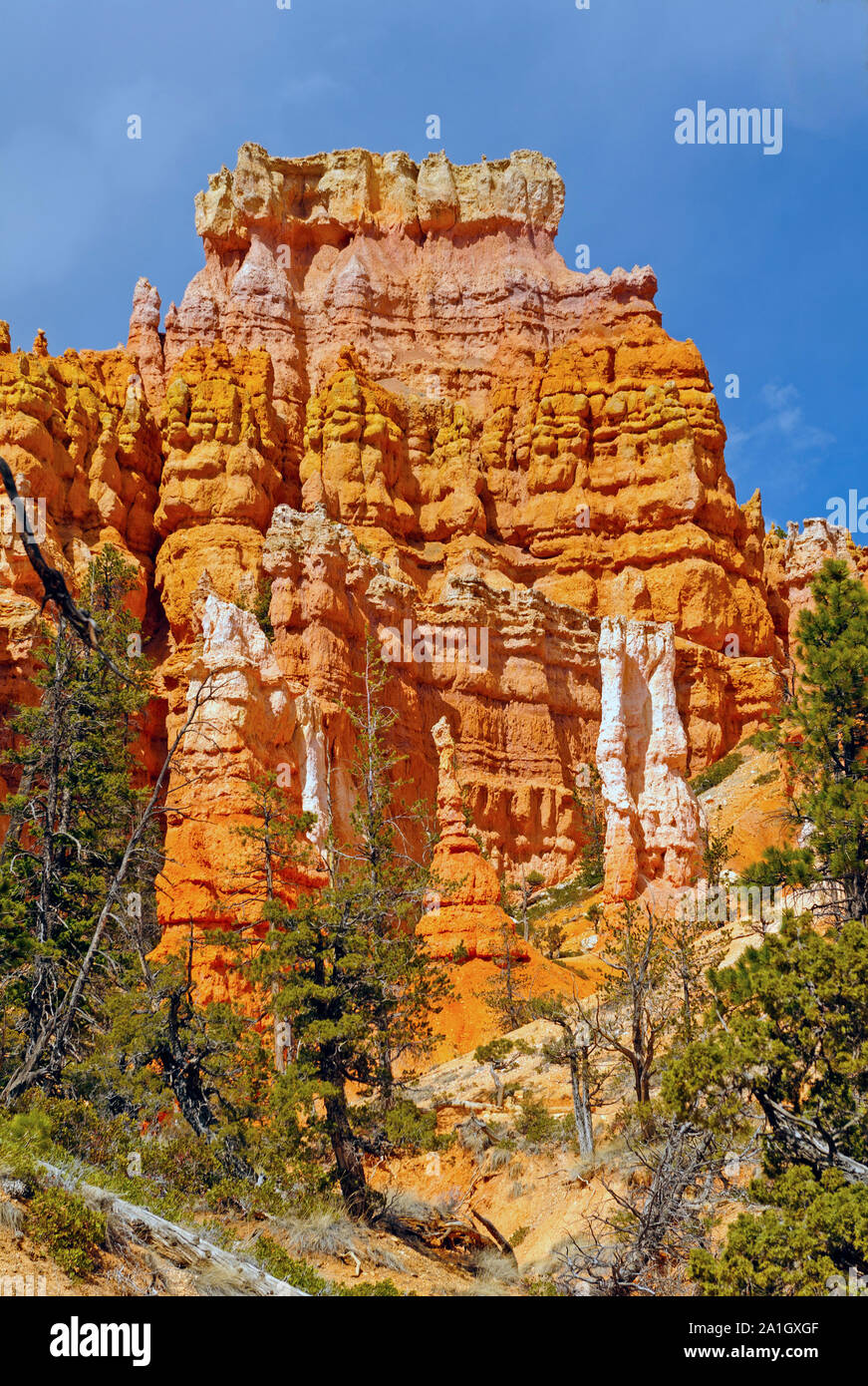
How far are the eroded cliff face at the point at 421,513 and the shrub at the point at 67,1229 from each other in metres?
24.4

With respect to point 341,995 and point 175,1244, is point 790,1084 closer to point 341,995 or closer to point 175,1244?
point 175,1244

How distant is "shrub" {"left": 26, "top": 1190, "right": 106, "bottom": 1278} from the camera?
388 inches

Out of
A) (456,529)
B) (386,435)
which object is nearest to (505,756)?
(456,529)

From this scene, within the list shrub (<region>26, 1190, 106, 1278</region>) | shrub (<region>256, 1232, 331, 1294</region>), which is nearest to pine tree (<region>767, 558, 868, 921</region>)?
shrub (<region>256, 1232, 331, 1294</region>)

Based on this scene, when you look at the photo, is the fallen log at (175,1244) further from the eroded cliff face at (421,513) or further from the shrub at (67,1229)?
the eroded cliff face at (421,513)

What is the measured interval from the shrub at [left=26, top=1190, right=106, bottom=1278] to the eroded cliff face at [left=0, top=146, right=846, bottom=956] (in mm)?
24413

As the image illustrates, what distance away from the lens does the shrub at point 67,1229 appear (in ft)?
32.3

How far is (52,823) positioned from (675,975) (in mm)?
15052

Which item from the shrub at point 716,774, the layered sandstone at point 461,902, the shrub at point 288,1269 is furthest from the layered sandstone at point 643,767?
the shrub at point 288,1269

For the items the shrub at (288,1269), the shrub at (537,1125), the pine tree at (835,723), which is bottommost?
the shrub at (537,1125)

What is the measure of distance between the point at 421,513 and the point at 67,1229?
58.4 meters

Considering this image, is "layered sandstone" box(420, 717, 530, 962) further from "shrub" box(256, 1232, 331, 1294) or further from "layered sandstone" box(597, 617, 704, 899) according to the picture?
"shrub" box(256, 1232, 331, 1294)

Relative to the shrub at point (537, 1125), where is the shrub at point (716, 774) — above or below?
above
